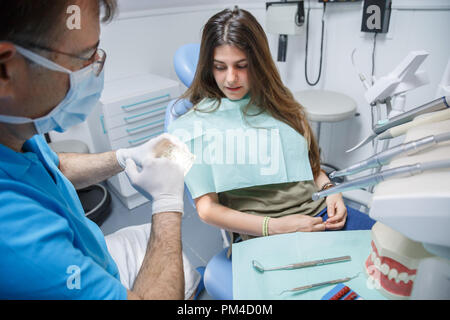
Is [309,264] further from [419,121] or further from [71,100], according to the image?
[71,100]

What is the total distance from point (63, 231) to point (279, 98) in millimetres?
964

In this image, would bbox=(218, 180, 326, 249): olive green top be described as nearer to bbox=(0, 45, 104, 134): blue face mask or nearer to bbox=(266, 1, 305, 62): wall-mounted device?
bbox=(0, 45, 104, 134): blue face mask

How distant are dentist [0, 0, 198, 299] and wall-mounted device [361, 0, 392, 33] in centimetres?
159

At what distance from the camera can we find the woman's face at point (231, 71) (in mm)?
1089

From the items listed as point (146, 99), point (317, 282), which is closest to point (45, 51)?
point (317, 282)

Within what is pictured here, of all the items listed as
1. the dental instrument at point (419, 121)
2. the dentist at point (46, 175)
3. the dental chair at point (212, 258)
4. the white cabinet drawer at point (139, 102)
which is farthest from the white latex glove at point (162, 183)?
the white cabinet drawer at point (139, 102)

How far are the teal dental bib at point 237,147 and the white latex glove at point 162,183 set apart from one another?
0.84 ft

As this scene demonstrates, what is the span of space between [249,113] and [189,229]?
100 cm

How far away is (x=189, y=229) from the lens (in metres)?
1.90

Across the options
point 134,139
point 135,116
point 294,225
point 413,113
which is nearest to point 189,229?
point 134,139

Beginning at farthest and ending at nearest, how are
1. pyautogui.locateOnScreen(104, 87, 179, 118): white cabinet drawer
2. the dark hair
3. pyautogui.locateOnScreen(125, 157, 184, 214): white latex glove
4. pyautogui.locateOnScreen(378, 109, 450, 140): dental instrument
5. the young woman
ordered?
1. pyautogui.locateOnScreen(104, 87, 179, 118): white cabinet drawer
2. the young woman
3. pyautogui.locateOnScreen(125, 157, 184, 214): white latex glove
4. pyautogui.locateOnScreen(378, 109, 450, 140): dental instrument
5. the dark hair

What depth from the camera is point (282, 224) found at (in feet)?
3.25

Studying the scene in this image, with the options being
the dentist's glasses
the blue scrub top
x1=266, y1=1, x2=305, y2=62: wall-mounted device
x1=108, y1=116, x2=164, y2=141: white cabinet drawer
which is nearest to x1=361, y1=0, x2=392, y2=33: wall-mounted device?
x1=266, y1=1, x2=305, y2=62: wall-mounted device

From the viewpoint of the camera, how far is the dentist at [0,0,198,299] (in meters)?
0.47
